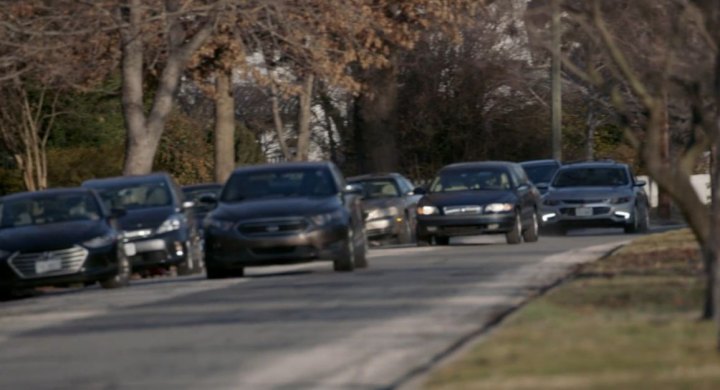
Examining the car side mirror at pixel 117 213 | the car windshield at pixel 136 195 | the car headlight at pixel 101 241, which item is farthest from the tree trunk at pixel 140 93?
the car headlight at pixel 101 241

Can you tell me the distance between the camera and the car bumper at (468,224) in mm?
29766

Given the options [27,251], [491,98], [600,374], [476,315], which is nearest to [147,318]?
[476,315]

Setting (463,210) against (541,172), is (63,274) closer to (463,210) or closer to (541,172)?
(463,210)

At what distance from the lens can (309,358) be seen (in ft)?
44.2

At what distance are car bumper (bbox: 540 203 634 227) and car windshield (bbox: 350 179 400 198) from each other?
10.5 ft

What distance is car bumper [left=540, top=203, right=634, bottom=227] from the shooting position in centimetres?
Result: 3366

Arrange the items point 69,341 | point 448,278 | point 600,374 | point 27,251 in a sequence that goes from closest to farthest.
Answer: point 600,374, point 69,341, point 448,278, point 27,251

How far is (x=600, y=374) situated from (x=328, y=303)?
23.4ft

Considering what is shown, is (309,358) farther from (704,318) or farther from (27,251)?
(27,251)

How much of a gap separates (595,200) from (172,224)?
36.8 ft

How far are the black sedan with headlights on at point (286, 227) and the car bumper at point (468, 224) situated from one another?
6.56 meters

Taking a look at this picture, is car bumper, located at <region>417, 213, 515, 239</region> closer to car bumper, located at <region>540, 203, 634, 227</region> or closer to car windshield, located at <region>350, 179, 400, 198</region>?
car bumper, located at <region>540, 203, 634, 227</region>

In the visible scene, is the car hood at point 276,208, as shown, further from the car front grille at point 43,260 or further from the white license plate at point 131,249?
the white license plate at point 131,249

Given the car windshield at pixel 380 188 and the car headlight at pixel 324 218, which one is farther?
the car windshield at pixel 380 188
